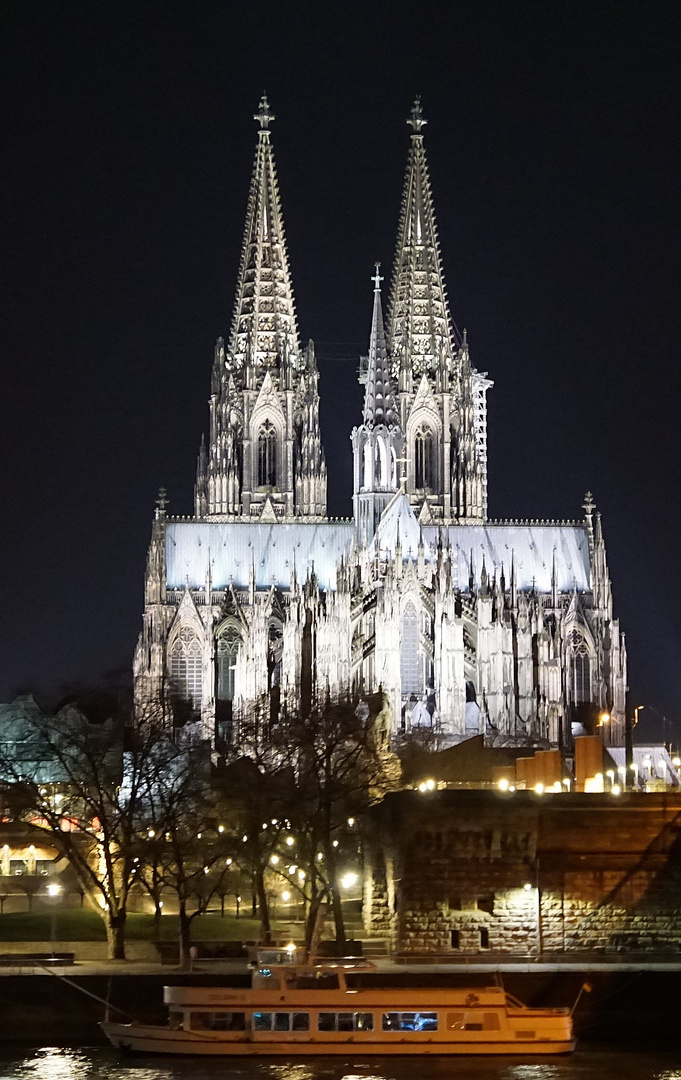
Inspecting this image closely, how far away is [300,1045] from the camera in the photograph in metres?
63.4

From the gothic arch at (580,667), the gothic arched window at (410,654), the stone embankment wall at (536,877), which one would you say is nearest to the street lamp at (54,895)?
the stone embankment wall at (536,877)

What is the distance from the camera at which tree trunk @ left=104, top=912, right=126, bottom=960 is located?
72.6 meters

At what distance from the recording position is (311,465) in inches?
6240

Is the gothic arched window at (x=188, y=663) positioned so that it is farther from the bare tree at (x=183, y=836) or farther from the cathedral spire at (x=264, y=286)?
the bare tree at (x=183, y=836)

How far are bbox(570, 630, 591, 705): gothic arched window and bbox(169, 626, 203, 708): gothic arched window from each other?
82.8 feet

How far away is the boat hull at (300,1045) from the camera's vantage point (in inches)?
2462

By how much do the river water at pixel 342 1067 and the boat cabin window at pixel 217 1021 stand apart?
965 millimetres

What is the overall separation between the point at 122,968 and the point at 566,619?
85234 millimetres

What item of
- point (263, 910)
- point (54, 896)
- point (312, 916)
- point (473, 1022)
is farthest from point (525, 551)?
point (473, 1022)

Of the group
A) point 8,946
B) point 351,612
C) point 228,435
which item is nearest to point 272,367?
point 228,435

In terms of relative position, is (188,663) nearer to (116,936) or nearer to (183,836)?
(183,836)

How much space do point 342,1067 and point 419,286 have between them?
356ft

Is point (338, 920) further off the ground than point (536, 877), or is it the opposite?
point (536, 877)

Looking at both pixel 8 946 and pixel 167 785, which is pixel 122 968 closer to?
pixel 8 946
